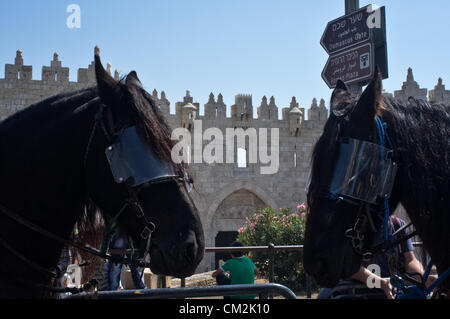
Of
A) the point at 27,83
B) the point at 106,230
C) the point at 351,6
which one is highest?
the point at 27,83

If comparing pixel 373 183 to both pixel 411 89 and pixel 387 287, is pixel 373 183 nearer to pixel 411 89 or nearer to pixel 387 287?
pixel 387 287

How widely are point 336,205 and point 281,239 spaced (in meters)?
10.5

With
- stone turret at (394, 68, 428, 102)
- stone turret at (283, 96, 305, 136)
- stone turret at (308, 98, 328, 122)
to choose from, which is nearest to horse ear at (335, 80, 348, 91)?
stone turret at (283, 96, 305, 136)

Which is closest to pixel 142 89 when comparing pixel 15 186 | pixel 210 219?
pixel 15 186

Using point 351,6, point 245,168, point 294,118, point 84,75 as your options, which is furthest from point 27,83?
point 351,6

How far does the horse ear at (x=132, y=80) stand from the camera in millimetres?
2141

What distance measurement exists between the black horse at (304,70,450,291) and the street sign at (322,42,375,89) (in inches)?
83.9

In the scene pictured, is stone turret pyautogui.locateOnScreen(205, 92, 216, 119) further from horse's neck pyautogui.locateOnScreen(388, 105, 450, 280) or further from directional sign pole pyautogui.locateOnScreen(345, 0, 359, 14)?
horse's neck pyautogui.locateOnScreen(388, 105, 450, 280)

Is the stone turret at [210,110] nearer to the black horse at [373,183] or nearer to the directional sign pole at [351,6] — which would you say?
the directional sign pole at [351,6]

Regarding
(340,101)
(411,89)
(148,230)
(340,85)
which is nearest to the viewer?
(148,230)

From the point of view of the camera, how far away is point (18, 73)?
59.9 ft

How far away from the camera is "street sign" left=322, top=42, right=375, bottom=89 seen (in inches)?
170

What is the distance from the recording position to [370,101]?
205 cm
